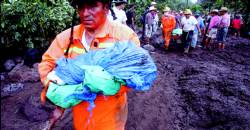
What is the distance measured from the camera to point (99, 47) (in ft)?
7.29

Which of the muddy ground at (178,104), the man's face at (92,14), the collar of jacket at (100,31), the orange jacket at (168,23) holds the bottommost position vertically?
the muddy ground at (178,104)

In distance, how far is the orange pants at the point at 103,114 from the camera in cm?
219

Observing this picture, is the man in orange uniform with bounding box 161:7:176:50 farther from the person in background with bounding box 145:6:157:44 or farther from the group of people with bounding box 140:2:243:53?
the person in background with bounding box 145:6:157:44

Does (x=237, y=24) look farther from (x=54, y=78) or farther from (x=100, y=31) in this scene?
(x=54, y=78)

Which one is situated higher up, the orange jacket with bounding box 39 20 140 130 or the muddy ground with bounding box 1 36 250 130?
the orange jacket with bounding box 39 20 140 130

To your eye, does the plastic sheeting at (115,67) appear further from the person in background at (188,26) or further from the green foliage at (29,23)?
the person in background at (188,26)

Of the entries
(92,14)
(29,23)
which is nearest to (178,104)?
(92,14)

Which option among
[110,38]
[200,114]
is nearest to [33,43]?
[200,114]

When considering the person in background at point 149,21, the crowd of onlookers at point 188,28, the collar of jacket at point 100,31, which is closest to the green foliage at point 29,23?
the crowd of onlookers at point 188,28

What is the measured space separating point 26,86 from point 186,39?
Result: 21.0 feet

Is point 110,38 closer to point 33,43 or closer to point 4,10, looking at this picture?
point 4,10

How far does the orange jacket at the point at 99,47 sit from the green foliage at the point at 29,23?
5646mm

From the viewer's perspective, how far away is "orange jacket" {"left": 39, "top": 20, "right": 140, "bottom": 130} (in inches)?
86.7

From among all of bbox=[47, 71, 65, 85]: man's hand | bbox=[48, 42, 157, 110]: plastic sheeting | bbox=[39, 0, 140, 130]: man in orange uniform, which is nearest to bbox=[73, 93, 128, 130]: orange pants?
bbox=[39, 0, 140, 130]: man in orange uniform
